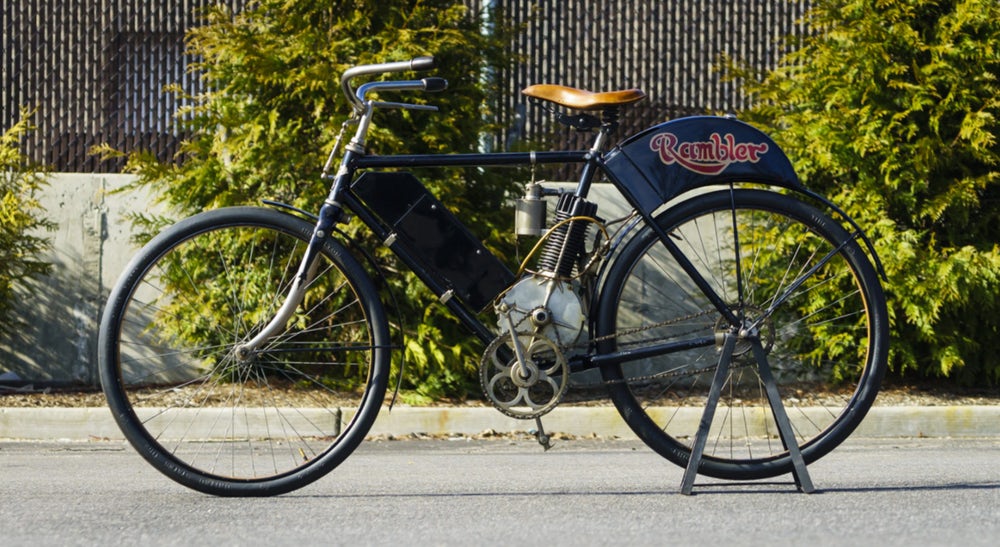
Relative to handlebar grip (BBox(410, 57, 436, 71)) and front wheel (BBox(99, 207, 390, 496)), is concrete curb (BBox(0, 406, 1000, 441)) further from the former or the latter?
handlebar grip (BBox(410, 57, 436, 71))

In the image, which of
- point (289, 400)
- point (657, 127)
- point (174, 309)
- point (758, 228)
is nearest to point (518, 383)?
point (657, 127)

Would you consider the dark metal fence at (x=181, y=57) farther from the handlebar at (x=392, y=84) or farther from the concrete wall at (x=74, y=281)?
the handlebar at (x=392, y=84)

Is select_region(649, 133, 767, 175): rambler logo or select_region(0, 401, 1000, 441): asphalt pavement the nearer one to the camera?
select_region(649, 133, 767, 175): rambler logo

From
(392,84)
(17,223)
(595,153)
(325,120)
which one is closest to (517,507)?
(595,153)

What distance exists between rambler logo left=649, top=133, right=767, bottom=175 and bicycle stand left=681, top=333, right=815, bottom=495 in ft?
1.88

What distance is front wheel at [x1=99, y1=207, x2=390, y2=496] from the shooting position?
3.81m

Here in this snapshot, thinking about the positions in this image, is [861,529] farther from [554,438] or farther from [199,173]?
[199,173]

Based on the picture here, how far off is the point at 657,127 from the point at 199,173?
416cm

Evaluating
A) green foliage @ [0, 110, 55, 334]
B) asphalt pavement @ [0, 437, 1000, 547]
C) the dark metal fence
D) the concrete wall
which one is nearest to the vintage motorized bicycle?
asphalt pavement @ [0, 437, 1000, 547]

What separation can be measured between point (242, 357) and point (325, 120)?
3.83m

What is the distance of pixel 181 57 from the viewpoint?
9711mm

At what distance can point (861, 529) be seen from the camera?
3412 mm

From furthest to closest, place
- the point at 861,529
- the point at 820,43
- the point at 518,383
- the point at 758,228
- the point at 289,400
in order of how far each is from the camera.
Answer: the point at 820,43, the point at 289,400, the point at 758,228, the point at 518,383, the point at 861,529

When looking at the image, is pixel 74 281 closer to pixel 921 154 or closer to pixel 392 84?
pixel 392 84
